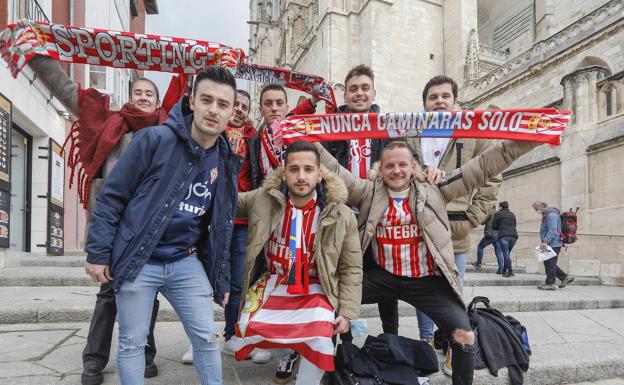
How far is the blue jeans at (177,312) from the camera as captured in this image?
220cm

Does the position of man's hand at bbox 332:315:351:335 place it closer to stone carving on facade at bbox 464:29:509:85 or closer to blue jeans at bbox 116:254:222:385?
blue jeans at bbox 116:254:222:385

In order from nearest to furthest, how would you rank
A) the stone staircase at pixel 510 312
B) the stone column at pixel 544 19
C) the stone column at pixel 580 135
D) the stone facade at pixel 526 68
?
the stone staircase at pixel 510 312
the stone facade at pixel 526 68
the stone column at pixel 580 135
the stone column at pixel 544 19

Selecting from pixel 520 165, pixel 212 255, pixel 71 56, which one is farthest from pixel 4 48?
pixel 520 165

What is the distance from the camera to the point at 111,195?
2164 millimetres

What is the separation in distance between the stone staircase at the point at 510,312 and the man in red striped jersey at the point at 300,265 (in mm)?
621

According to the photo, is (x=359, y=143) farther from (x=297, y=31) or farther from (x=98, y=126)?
(x=297, y=31)

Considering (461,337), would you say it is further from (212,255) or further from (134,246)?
(134,246)

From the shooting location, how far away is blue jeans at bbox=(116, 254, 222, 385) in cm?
220

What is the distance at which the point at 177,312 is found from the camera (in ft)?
7.82

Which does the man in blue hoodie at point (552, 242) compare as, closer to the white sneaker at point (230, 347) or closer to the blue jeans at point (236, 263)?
the white sneaker at point (230, 347)

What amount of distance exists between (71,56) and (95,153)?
943 mm

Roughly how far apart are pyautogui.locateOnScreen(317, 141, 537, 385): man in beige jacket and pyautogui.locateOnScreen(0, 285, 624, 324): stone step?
7.27 feet

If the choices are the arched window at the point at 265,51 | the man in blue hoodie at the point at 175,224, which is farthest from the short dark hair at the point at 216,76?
the arched window at the point at 265,51

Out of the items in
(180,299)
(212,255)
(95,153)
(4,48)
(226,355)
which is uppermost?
(4,48)
